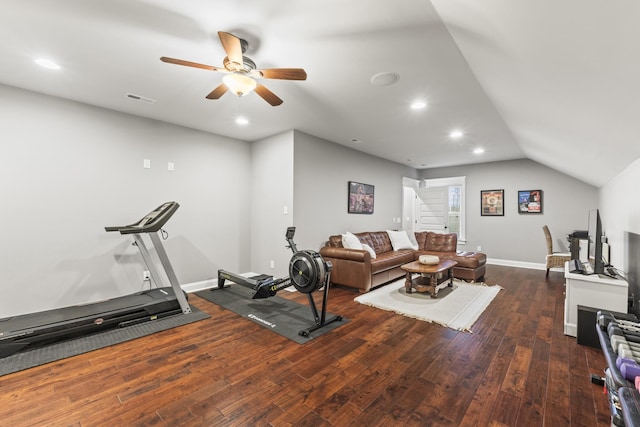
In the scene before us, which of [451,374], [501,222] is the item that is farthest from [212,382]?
[501,222]

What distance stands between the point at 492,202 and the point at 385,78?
5709 mm

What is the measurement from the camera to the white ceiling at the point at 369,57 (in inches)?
56.0

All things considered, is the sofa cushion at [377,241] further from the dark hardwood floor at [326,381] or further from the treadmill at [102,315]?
the treadmill at [102,315]

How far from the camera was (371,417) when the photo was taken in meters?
1.65

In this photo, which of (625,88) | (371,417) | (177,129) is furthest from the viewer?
(177,129)

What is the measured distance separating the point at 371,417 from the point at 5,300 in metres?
3.98

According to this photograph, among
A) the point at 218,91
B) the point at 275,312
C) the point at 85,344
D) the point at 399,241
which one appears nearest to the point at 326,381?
the point at 275,312

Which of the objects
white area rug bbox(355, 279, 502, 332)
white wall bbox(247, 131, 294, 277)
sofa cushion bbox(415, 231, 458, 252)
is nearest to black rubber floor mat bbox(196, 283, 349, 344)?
white wall bbox(247, 131, 294, 277)

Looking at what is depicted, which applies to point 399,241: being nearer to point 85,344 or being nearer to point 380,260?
point 380,260

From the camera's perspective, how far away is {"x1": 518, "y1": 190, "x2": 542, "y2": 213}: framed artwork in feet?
20.4

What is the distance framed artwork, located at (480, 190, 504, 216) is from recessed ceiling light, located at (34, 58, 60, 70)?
811cm

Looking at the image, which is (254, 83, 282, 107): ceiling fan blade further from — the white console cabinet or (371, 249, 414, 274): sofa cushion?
Result: the white console cabinet

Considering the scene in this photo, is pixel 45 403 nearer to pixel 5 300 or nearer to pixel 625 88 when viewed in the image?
pixel 5 300

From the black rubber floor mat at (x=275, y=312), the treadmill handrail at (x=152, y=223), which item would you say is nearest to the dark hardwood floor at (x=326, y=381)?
the black rubber floor mat at (x=275, y=312)
